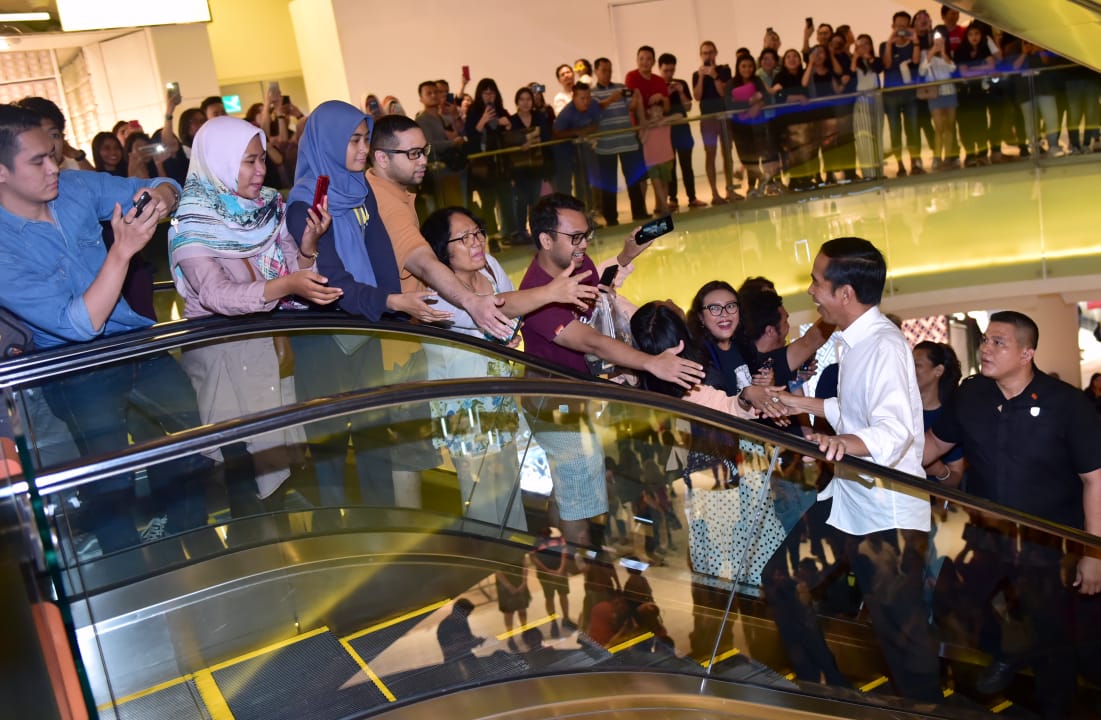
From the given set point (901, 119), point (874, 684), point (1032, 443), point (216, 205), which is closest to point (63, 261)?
point (216, 205)

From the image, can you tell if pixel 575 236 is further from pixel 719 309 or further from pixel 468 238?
pixel 719 309

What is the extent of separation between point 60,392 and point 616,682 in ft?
6.56

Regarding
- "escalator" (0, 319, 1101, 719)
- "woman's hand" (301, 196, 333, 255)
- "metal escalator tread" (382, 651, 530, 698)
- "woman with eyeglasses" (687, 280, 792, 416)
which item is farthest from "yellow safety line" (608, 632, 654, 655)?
"woman's hand" (301, 196, 333, 255)

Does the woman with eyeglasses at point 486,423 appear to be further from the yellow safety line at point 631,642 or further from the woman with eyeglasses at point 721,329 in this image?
the woman with eyeglasses at point 721,329

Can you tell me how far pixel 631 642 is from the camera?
3326 mm

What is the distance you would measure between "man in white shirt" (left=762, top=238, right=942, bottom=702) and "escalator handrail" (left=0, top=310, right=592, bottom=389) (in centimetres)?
97

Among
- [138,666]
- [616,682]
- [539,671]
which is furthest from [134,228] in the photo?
[616,682]

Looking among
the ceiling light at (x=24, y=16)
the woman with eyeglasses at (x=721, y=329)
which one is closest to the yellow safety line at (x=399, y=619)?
the woman with eyeglasses at (x=721, y=329)

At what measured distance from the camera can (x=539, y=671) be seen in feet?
10.5

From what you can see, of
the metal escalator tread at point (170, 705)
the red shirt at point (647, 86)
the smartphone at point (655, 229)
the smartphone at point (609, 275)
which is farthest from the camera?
the red shirt at point (647, 86)

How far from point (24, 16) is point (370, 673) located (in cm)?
978

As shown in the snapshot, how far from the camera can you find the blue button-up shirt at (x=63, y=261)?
302 centimetres

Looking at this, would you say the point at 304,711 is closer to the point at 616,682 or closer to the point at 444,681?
the point at 444,681

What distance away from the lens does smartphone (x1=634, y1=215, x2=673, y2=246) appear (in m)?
3.91
